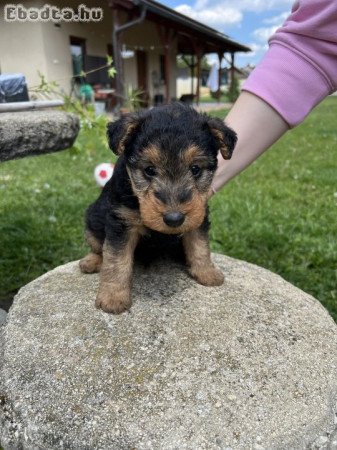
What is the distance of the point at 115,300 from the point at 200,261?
528 mm

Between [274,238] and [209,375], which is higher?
[209,375]

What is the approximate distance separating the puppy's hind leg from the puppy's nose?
100 centimetres

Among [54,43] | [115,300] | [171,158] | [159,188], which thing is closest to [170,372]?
[115,300]

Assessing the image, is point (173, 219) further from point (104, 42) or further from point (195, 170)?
point (104, 42)

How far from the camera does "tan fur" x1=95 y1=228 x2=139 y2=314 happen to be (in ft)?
7.66

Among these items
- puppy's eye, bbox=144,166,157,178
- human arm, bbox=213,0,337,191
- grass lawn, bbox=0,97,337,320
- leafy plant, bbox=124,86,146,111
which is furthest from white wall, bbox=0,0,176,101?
puppy's eye, bbox=144,166,157,178

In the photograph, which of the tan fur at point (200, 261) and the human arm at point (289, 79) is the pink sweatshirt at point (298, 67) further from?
the tan fur at point (200, 261)

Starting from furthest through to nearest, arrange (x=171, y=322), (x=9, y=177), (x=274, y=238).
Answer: (x=9, y=177) < (x=274, y=238) < (x=171, y=322)

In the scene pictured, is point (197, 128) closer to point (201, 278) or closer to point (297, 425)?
point (201, 278)

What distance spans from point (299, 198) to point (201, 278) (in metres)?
3.80

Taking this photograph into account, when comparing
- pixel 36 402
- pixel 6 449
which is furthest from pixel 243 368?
pixel 6 449

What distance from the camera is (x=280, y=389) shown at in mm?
2049

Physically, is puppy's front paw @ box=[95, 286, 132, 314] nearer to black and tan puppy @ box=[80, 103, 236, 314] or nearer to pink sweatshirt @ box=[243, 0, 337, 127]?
black and tan puppy @ box=[80, 103, 236, 314]

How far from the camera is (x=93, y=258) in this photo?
9.41ft
